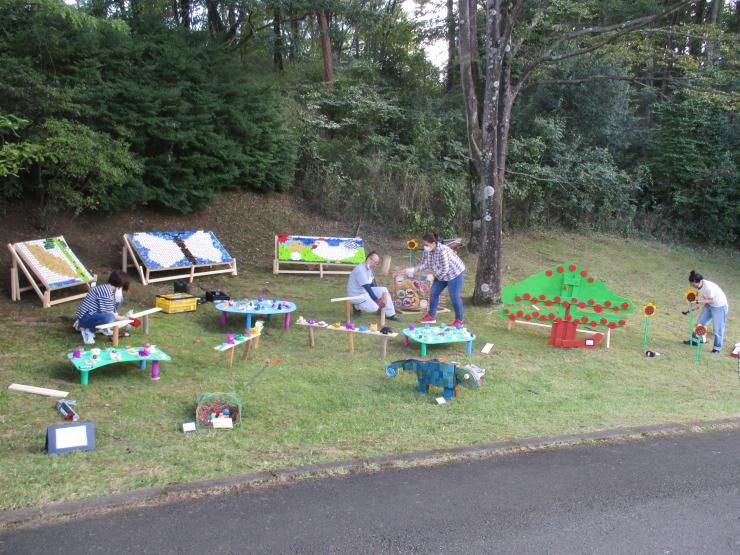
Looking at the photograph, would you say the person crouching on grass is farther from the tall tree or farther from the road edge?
the road edge

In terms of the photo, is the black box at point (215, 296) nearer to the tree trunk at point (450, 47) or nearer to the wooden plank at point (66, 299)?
the wooden plank at point (66, 299)

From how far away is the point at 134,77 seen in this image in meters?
13.5

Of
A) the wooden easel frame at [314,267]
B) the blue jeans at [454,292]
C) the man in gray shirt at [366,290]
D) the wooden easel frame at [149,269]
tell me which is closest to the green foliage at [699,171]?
the wooden easel frame at [314,267]

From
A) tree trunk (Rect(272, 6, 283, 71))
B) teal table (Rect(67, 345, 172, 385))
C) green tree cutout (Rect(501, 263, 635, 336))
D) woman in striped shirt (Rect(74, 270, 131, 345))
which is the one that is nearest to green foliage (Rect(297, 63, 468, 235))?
tree trunk (Rect(272, 6, 283, 71))

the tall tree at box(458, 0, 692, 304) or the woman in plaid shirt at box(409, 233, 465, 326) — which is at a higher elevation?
the tall tree at box(458, 0, 692, 304)

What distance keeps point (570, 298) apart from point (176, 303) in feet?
20.7

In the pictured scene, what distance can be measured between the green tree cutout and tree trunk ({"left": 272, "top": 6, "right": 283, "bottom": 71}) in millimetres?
12775

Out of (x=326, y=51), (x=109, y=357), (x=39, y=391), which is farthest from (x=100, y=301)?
(x=326, y=51)

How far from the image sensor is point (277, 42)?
20984 millimetres

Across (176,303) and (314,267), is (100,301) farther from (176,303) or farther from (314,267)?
(314,267)

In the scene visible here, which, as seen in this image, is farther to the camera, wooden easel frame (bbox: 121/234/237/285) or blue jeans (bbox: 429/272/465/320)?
wooden easel frame (bbox: 121/234/237/285)

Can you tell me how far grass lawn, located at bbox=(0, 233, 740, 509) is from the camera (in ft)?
17.1

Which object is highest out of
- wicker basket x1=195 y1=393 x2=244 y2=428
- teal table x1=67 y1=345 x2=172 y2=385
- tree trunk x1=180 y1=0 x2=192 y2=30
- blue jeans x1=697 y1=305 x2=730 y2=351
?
tree trunk x1=180 y1=0 x2=192 y2=30

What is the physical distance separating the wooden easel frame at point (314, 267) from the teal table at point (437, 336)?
4558mm
